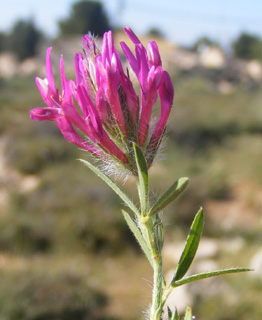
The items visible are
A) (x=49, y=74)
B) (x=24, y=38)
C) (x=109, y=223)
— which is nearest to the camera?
(x=49, y=74)

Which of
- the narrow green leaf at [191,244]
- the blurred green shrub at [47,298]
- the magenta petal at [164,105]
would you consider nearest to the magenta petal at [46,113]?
the magenta petal at [164,105]

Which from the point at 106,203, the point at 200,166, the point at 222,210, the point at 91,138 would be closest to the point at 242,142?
the point at 200,166

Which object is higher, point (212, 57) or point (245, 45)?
point (245, 45)

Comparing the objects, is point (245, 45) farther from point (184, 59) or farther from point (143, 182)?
point (143, 182)

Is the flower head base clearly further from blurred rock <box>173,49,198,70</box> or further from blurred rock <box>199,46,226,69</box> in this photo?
blurred rock <box>199,46,226,69</box>

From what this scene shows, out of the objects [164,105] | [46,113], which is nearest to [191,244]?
[164,105]

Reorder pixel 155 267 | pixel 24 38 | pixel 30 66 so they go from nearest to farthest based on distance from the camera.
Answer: pixel 155 267, pixel 30 66, pixel 24 38

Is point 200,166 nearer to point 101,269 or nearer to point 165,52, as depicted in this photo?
point 101,269
